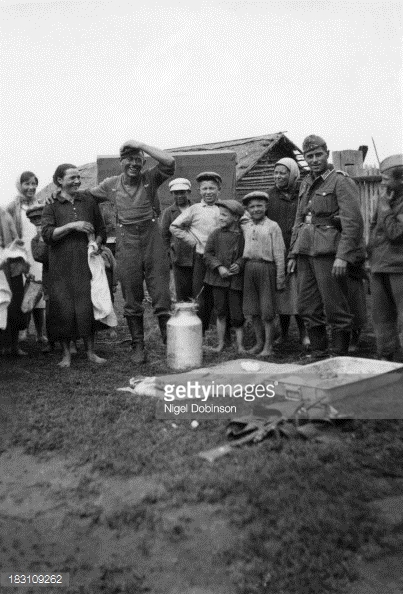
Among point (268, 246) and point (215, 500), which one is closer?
point (215, 500)

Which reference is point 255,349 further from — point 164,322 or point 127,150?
point 127,150

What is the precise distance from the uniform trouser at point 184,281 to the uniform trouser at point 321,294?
151 cm

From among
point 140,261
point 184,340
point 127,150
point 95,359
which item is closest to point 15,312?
point 95,359

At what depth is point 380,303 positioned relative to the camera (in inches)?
197

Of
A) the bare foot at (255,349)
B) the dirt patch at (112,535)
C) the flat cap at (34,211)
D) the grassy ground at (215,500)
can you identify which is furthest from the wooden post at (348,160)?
the dirt patch at (112,535)

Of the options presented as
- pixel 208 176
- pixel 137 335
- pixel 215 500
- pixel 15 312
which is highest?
pixel 208 176

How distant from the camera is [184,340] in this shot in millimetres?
5668

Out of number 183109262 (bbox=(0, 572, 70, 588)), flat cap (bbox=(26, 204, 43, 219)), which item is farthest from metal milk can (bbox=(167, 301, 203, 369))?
number 183109262 (bbox=(0, 572, 70, 588))

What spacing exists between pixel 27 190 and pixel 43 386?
7.36 ft

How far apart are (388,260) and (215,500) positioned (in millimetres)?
2492

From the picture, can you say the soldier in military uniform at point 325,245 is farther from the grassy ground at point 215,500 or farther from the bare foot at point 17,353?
the bare foot at point 17,353

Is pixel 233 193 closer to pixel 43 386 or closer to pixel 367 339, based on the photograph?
pixel 367 339

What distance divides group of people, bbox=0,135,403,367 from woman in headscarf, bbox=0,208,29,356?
0.5 inches

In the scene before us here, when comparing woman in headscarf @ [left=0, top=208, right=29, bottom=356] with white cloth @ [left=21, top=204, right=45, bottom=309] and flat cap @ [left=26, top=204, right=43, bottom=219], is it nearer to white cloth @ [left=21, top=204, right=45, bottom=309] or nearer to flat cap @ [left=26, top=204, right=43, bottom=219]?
white cloth @ [left=21, top=204, right=45, bottom=309]
